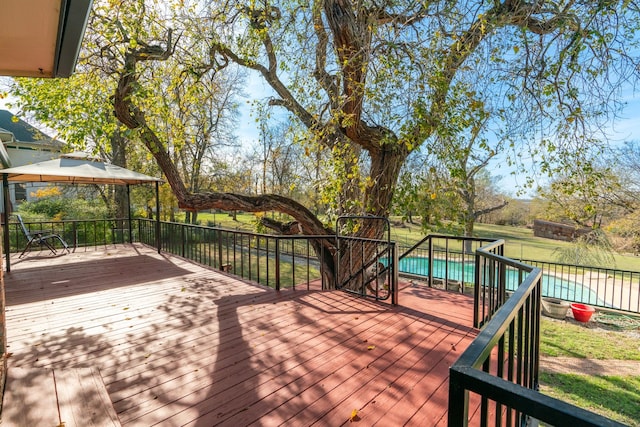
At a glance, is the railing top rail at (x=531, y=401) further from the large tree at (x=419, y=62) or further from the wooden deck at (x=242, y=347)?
the large tree at (x=419, y=62)

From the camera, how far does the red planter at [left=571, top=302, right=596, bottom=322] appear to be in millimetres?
8297

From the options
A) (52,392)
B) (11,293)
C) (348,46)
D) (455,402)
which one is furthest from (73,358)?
(348,46)

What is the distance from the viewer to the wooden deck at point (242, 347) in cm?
201

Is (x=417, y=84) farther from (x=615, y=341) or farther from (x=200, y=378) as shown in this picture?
(x=615, y=341)

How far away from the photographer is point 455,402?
87 cm

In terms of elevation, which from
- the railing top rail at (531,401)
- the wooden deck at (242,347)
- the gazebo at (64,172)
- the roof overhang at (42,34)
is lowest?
the wooden deck at (242,347)

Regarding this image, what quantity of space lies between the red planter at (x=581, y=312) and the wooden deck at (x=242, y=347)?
6.43 m

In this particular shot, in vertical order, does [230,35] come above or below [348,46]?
above

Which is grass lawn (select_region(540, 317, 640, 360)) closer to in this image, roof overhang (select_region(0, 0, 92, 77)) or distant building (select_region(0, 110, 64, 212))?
roof overhang (select_region(0, 0, 92, 77))

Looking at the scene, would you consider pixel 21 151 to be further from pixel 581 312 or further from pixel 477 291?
pixel 581 312

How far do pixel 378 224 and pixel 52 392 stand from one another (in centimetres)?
530

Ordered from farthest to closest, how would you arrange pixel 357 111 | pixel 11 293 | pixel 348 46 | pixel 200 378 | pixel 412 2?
pixel 357 111 → pixel 348 46 → pixel 11 293 → pixel 412 2 → pixel 200 378

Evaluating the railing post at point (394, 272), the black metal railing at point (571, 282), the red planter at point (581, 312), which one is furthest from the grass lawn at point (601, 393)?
the red planter at point (581, 312)

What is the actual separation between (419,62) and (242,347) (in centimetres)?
396
